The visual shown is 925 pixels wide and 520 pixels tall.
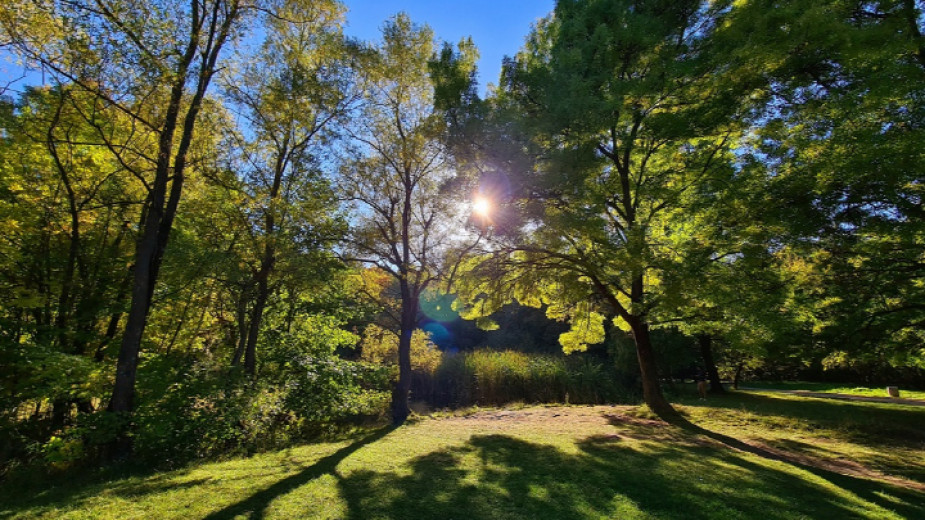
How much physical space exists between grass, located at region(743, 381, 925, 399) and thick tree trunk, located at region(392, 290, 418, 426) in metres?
18.9

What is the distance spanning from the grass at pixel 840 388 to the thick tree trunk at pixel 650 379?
12617 mm

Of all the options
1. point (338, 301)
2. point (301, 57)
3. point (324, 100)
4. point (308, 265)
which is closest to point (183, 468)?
point (308, 265)

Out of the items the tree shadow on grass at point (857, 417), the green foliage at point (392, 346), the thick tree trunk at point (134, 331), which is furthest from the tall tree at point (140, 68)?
the tree shadow on grass at point (857, 417)

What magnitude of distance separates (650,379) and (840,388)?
53.2 ft

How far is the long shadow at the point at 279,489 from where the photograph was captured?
366cm

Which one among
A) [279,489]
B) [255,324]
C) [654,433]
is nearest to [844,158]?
→ [654,433]

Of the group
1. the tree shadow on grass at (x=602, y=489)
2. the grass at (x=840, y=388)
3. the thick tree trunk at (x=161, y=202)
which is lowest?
the grass at (x=840, y=388)

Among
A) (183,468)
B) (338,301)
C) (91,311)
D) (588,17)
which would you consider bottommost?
(183,468)

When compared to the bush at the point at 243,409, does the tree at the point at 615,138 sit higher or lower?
higher

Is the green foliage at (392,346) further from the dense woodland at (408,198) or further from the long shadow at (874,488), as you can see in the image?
the long shadow at (874,488)

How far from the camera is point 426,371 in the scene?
779 inches

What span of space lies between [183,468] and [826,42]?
1200 centimetres

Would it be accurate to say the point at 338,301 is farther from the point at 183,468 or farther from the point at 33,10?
the point at 33,10

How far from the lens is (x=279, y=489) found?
441 cm
